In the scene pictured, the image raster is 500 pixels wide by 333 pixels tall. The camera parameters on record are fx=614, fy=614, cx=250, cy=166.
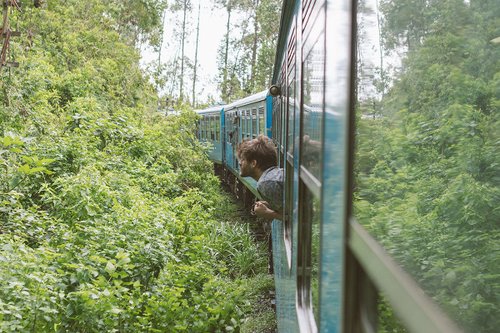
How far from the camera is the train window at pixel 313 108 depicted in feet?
5.71

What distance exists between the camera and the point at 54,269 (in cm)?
489

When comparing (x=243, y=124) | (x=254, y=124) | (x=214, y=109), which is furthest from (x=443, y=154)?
(x=214, y=109)

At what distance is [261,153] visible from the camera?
169 inches

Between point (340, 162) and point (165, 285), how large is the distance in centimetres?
493

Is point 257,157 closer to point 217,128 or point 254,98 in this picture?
point 254,98

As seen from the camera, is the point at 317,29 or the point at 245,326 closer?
the point at 317,29

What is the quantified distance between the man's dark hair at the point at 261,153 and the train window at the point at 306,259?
1821 mm

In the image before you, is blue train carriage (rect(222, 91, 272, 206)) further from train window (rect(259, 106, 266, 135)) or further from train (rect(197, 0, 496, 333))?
train (rect(197, 0, 496, 333))

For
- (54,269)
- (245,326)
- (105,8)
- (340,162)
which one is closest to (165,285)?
(245,326)

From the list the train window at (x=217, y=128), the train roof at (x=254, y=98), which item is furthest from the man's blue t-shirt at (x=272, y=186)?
the train window at (x=217, y=128)

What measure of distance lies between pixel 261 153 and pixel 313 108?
2.28 m

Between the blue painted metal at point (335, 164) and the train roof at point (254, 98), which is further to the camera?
the train roof at point (254, 98)

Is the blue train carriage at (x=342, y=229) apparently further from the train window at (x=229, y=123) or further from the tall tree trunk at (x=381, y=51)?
the train window at (x=229, y=123)

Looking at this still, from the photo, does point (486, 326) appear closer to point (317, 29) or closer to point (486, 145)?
point (486, 145)
